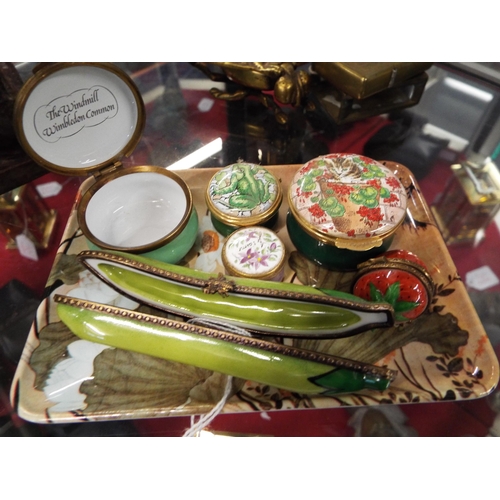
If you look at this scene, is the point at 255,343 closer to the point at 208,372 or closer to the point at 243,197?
the point at 208,372

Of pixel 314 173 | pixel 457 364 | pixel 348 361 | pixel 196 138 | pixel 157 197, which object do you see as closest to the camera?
pixel 348 361

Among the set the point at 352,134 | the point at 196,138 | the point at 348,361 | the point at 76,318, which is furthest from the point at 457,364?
the point at 196,138

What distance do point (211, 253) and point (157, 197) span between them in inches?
9.7

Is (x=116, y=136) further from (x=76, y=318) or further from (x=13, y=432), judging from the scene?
(x=13, y=432)

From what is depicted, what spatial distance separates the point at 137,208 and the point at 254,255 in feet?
1.38

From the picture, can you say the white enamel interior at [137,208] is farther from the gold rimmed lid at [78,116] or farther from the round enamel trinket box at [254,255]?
the round enamel trinket box at [254,255]

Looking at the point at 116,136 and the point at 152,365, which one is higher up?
the point at 116,136

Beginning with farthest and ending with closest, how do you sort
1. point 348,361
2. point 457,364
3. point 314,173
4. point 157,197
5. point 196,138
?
point 196,138
point 157,197
point 314,173
point 457,364
point 348,361

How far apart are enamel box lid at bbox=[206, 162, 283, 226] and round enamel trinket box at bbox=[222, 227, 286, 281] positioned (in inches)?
1.9

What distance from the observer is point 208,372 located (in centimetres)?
92

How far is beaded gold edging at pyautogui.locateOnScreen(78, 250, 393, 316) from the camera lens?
2.75 feet

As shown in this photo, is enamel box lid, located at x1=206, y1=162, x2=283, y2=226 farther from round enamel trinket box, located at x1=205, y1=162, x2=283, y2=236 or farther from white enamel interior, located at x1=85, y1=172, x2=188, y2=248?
white enamel interior, located at x1=85, y1=172, x2=188, y2=248

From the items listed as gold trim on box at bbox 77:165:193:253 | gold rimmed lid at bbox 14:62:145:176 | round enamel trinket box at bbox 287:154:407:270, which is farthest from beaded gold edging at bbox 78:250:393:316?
gold rimmed lid at bbox 14:62:145:176

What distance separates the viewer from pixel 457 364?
92 centimetres
